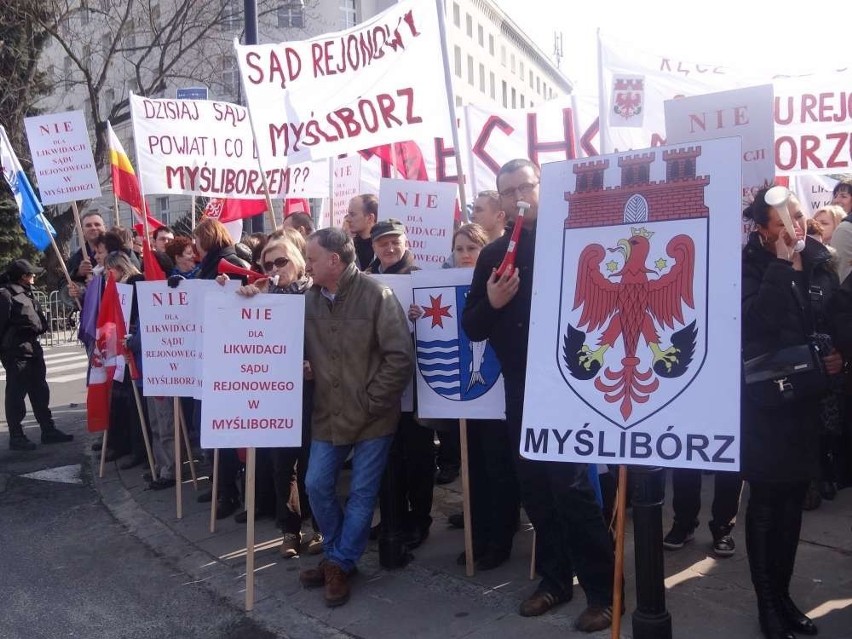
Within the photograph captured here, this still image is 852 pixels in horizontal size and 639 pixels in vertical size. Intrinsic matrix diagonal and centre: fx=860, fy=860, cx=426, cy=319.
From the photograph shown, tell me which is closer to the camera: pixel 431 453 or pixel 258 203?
pixel 431 453

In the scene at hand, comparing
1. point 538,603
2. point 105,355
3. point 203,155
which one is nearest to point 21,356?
point 105,355

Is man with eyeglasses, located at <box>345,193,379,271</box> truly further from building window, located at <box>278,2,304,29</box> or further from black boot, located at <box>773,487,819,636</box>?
building window, located at <box>278,2,304,29</box>

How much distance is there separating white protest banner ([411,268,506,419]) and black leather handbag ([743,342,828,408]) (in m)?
1.47

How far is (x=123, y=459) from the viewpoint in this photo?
807cm

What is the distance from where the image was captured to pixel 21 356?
8.80 meters

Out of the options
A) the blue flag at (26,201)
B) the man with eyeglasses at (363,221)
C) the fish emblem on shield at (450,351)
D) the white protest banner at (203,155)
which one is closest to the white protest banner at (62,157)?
the blue flag at (26,201)

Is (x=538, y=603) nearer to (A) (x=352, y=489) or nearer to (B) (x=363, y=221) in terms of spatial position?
(A) (x=352, y=489)

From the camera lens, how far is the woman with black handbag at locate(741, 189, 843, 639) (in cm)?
345

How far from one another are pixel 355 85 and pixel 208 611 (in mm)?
3927

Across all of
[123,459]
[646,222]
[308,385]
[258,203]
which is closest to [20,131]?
[258,203]

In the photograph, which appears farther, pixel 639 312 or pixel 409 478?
pixel 409 478

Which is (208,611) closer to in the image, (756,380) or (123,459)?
(756,380)

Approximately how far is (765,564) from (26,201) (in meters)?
7.86

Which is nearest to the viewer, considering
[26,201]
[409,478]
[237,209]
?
[409,478]
